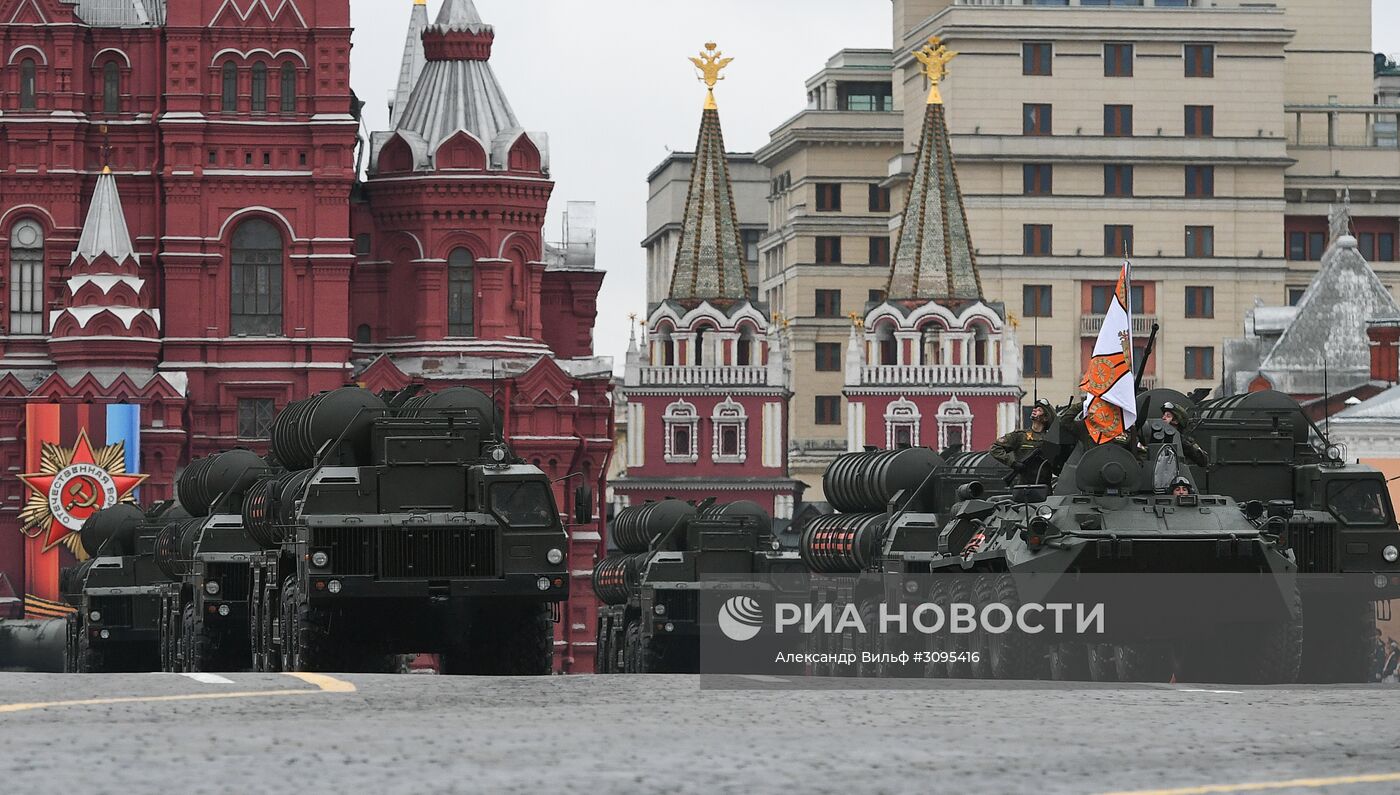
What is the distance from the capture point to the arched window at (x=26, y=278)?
8700cm

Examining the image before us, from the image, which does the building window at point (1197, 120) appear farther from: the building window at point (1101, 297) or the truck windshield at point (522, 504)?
the truck windshield at point (522, 504)

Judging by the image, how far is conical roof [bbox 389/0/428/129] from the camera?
332 ft

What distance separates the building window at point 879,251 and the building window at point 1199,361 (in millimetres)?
19851

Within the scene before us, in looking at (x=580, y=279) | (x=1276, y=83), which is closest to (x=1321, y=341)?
(x=580, y=279)

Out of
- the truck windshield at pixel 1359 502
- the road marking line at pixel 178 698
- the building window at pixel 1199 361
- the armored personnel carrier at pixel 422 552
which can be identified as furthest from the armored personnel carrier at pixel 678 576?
the building window at pixel 1199 361

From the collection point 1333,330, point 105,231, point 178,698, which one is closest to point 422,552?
point 178,698

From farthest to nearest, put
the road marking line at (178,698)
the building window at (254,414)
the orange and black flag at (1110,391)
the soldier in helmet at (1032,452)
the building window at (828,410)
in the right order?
the building window at (828,410)
the building window at (254,414)
the soldier in helmet at (1032,452)
the orange and black flag at (1110,391)
the road marking line at (178,698)

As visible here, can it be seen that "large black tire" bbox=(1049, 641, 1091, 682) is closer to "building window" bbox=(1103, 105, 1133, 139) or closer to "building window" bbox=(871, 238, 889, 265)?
"building window" bbox=(1103, 105, 1133, 139)

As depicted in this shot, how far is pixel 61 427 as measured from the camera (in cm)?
8388

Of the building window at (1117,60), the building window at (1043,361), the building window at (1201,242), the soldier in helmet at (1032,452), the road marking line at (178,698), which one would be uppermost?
the building window at (1117,60)

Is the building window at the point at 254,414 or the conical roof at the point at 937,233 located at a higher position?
the conical roof at the point at 937,233

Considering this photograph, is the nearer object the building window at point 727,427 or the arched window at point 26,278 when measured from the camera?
the arched window at point 26,278

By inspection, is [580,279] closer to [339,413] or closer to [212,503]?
[212,503]

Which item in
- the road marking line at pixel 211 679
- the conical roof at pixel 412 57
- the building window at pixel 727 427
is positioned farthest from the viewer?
the building window at pixel 727 427
